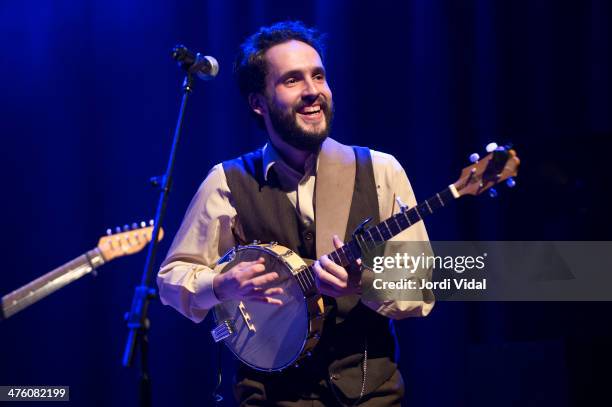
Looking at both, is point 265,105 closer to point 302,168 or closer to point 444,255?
point 302,168

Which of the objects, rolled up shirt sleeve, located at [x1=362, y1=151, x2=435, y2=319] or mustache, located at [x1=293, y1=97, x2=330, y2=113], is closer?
rolled up shirt sleeve, located at [x1=362, y1=151, x2=435, y2=319]

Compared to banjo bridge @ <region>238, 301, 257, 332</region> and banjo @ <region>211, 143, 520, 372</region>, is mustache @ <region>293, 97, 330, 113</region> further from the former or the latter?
banjo bridge @ <region>238, 301, 257, 332</region>

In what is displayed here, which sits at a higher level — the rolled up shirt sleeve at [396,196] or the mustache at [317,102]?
the mustache at [317,102]

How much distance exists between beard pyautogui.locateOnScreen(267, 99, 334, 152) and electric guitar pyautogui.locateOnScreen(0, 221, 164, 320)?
2.41 ft

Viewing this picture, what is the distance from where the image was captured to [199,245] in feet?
9.80

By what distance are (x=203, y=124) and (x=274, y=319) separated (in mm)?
1782

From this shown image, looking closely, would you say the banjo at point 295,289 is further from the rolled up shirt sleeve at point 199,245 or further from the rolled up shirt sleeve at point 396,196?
the rolled up shirt sleeve at point 396,196

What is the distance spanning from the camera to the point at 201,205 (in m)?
3.00

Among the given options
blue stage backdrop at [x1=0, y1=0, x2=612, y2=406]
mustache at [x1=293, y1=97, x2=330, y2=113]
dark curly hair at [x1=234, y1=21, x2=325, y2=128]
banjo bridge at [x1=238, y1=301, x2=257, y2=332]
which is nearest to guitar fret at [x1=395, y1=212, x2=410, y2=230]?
mustache at [x1=293, y1=97, x2=330, y2=113]

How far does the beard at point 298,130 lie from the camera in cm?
297

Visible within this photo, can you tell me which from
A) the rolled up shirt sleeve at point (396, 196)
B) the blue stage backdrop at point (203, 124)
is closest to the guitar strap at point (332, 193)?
the rolled up shirt sleeve at point (396, 196)

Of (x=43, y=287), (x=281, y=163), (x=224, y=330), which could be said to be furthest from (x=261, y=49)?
(x=43, y=287)

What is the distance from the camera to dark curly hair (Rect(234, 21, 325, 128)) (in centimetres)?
317

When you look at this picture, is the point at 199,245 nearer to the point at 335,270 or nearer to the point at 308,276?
the point at 308,276
